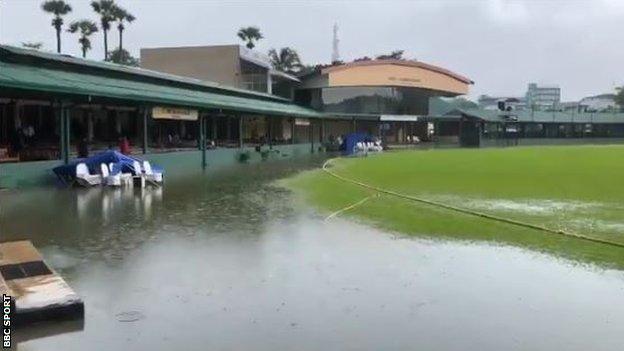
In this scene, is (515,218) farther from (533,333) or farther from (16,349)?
(16,349)

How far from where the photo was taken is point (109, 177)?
67.2 ft

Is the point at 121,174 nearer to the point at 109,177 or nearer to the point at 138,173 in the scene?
the point at 109,177

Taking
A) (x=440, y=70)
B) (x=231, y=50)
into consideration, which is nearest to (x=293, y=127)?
(x=231, y=50)

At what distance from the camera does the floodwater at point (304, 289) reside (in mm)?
6195

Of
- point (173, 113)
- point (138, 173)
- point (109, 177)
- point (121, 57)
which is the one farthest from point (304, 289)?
point (121, 57)

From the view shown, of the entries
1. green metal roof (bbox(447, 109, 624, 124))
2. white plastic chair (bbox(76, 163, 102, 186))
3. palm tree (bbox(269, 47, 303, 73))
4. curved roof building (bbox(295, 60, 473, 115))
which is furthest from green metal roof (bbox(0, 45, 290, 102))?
palm tree (bbox(269, 47, 303, 73))

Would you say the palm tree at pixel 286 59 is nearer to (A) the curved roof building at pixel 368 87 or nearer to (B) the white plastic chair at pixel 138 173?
(A) the curved roof building at pixel 368 87

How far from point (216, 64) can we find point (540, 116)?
39.0 metres

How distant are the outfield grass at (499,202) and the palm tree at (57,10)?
44520 millimetres

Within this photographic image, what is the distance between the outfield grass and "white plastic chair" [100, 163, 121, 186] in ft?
17.8

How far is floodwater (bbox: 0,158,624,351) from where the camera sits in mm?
6195

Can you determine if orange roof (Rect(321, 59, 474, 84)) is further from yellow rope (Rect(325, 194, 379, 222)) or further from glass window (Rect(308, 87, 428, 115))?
yellow rope (Rect(325, 194, 379, 222))

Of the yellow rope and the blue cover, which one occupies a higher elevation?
the blue cover

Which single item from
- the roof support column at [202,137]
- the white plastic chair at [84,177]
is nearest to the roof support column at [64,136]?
the white plastic chair at [84,177]
